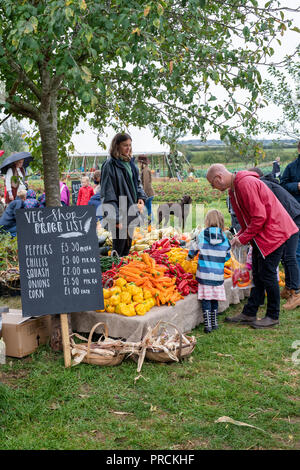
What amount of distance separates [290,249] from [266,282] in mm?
980

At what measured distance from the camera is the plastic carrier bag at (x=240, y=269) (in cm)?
561

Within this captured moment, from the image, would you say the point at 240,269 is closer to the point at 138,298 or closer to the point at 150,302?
the point at 150,302

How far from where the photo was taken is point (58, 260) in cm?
403

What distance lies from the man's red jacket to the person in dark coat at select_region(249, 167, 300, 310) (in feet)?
2.60

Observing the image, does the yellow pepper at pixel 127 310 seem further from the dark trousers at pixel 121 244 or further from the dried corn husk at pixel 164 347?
the dark trousers at pixel 121 244

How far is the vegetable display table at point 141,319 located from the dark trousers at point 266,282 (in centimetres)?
66

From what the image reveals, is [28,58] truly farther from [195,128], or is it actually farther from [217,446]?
[217,446]

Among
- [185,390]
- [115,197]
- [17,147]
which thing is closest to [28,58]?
[115,197]

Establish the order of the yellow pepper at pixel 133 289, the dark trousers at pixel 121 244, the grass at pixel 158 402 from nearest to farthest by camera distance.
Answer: the grass at pixel 158 402, the yellow pepper at pixel 133 289, the dark trousers at pixel 121 244

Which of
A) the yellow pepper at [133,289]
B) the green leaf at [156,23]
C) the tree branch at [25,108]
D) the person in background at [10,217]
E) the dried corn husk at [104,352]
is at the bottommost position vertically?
the dried corn husk at [104,352]

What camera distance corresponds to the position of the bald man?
4.69m

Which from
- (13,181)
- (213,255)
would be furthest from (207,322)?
(13,181)

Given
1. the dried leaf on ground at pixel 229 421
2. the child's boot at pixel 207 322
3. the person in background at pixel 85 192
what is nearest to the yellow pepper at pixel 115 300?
A: the child's boot at pixel 207 322

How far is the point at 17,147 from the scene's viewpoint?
5141 centimetres
